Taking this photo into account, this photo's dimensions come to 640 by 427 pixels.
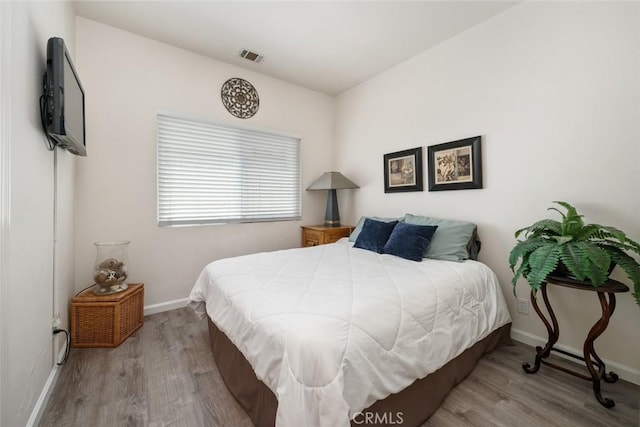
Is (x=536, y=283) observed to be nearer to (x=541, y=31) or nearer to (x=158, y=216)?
(x=541, y=31)

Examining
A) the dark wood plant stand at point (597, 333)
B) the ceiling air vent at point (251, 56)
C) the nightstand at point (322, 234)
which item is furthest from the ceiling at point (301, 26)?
the dark wood plant stand at point (597, 333)

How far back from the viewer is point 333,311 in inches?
44.4

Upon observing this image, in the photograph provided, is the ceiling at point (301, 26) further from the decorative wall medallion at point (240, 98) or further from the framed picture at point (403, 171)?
the framed picture at point (403, 171)

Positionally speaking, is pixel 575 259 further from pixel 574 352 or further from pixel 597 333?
pixel 574 352

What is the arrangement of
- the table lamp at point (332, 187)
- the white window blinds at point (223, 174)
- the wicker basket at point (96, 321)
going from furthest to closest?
the table lamp at point (332, 187) < the white window blinds at point (223, 174) < the wicker basket at point (96, 321)

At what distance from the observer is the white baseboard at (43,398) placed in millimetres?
1228

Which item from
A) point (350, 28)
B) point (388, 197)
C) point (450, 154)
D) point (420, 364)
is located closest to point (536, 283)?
point (420, 364)

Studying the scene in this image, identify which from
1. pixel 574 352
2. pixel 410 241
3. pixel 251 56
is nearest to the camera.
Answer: pixel 574 352

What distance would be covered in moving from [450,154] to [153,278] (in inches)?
127

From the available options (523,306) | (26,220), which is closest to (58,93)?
(26,220)

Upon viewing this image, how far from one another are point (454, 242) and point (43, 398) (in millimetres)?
2826

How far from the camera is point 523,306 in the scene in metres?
2.06

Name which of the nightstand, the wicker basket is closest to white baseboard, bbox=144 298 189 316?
the wicker basket

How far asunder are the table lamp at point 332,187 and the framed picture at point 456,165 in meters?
1.07
